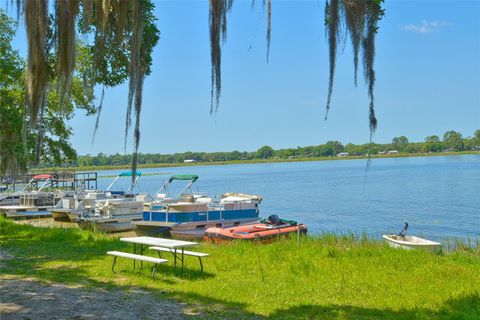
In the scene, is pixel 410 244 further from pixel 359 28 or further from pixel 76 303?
pixel 359 28

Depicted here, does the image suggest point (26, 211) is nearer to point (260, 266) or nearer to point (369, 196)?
point (260, 266)

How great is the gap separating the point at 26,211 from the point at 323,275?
21137 mm

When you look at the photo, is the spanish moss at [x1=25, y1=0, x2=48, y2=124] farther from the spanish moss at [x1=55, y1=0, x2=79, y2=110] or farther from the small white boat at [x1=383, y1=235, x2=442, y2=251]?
the small white boat at [x1=383, y1=235, x2=442, y2=251]

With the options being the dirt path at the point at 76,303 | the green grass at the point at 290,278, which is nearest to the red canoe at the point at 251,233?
the green grass at the point at 290,278

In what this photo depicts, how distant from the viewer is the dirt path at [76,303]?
229 inches

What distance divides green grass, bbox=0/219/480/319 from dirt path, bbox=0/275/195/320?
0.36m

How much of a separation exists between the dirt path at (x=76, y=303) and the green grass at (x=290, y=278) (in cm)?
36

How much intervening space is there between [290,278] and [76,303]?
3.59 metres

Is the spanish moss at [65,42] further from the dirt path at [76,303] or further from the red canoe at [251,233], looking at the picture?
the red canoe at [251,233]

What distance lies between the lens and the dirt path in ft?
19.1

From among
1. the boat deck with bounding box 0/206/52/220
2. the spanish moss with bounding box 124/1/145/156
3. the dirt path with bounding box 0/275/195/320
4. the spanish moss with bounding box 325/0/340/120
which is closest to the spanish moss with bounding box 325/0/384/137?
the spanish moss with bounding box 325/0/340/120

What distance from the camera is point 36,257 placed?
32.7 ft

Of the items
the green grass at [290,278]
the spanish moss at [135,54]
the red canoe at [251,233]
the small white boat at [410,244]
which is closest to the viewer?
the spanish moss at [135,54]

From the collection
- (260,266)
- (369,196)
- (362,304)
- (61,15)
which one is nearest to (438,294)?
(362,304)
